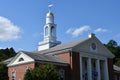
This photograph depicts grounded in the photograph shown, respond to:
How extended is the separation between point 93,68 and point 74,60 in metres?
6.78

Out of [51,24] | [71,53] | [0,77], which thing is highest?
[51,24]

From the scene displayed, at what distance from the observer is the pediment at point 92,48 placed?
5517 cm

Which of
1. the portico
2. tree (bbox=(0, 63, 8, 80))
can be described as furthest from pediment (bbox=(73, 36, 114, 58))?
Answer: tree (bbox=(0, 63, 8, 80))

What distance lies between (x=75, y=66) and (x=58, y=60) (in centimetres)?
327

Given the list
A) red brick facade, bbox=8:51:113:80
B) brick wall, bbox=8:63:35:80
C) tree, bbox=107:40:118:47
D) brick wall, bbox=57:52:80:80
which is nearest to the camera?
brick wall, bbox=8:63:35:80

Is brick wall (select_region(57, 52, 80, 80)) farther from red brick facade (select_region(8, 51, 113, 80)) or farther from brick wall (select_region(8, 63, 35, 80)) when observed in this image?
brick wall (select_region(8, 63, 35, 80))

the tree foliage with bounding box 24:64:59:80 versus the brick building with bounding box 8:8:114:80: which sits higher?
the brick building with bounding box 8:8:114:80

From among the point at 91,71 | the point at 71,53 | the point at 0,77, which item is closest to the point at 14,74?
the point at 0,77

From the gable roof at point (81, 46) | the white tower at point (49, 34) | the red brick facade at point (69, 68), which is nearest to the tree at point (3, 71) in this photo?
the red brick facade at point (69, 68)

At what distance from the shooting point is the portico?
5588 centimetres

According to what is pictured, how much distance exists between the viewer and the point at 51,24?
64.9 meters

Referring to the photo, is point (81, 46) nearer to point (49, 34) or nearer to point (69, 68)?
point (69, 68)

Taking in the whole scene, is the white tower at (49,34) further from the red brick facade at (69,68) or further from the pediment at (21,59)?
the pediment at (21,59)

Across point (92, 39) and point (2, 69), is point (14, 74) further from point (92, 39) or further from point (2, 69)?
point (92, 39)
